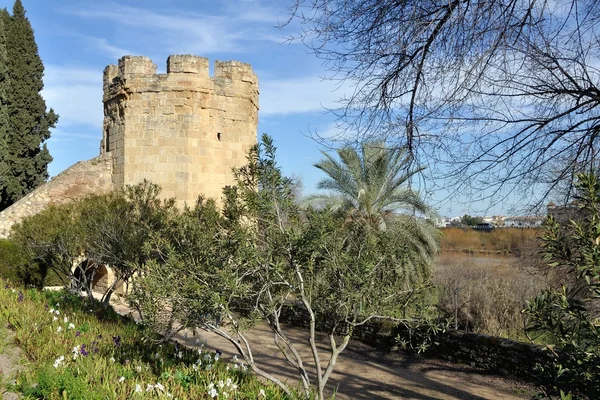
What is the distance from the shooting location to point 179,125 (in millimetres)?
12258

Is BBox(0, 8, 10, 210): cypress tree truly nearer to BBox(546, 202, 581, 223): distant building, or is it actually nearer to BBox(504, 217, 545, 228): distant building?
BBox(504, 217, 545, 228): distant building

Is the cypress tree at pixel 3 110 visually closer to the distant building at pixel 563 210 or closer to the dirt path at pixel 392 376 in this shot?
the dirt path at pixel 392 376

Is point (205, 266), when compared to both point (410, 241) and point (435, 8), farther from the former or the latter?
point (410, 241)

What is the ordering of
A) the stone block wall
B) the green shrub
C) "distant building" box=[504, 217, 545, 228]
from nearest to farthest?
"distant building" box=[504, 217, 545, 228]
the stone block wall
the green shrub

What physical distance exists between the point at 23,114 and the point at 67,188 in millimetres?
8112

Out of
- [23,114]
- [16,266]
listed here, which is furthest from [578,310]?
[23,114]

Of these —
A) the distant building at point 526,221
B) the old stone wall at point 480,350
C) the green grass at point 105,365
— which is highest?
the distant building at point 526,221

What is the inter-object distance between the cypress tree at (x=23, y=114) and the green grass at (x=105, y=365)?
13.2m

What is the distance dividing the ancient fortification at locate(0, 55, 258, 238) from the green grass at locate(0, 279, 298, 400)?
17.5 ft

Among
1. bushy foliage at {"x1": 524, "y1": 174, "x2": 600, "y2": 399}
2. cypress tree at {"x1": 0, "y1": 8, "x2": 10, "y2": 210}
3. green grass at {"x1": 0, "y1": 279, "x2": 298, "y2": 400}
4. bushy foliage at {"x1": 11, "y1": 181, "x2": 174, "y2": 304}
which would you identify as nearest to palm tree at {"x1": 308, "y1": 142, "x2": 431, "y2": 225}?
bushy foliage at {"x1": 11, "y1": 181, "x2": 174, "y2": 304}

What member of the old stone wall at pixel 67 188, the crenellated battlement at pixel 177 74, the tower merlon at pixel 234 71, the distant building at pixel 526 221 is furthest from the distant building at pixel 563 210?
the old stone wall at pixel 67 188

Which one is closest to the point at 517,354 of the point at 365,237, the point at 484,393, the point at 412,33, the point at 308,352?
the point at 484,393

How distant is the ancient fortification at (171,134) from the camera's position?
12242mm

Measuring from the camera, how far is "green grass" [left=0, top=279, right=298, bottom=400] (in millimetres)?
4164
